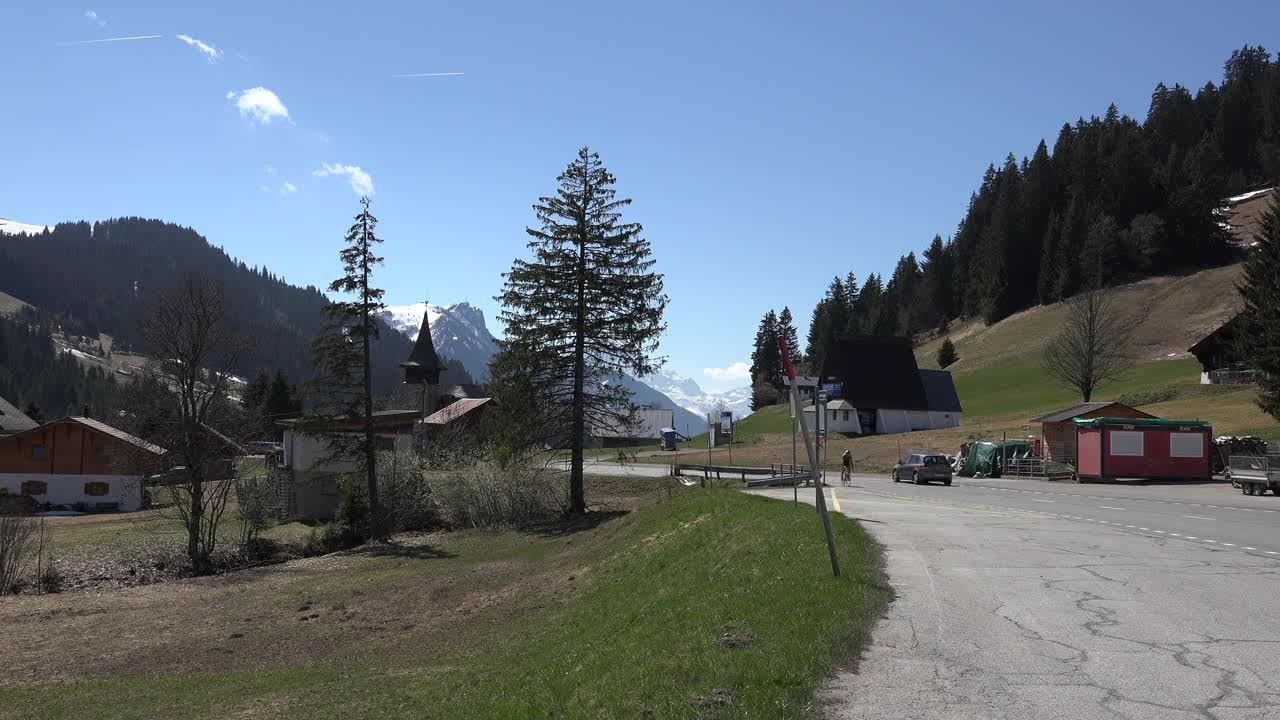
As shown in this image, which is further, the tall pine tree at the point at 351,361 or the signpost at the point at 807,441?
the tall pine tree at the point at 351,361

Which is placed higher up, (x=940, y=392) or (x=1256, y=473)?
(x=940, y=392)

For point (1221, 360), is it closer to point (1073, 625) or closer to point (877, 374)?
point (877, 374)

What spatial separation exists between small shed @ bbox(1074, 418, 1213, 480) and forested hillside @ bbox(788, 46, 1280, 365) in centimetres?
8949

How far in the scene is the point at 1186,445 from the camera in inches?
1710

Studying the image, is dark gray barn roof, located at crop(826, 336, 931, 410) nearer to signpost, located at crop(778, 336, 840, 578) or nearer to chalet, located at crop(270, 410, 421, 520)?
chalet, located at crop(270, 410, 421, 520)

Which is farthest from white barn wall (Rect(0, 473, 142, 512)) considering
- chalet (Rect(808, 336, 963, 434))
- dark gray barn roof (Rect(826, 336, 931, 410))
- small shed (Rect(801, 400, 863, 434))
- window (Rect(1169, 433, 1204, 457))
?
dark gray barn roof (Rect(826, 336, 931, 410))

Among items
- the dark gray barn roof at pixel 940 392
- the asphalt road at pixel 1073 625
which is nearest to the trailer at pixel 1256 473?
the asphalt road at pixel 1073 625

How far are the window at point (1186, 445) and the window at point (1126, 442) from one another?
1.41 metres

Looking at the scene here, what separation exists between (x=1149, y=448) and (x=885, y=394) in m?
50.4

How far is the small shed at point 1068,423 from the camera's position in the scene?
48188 millimetres

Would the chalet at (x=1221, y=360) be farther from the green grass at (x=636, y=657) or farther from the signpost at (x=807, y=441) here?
the signpost at (x=807, y=441)

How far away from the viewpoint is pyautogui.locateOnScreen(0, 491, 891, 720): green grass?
809 cm

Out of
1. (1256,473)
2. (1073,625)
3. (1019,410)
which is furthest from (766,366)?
(1073,625)

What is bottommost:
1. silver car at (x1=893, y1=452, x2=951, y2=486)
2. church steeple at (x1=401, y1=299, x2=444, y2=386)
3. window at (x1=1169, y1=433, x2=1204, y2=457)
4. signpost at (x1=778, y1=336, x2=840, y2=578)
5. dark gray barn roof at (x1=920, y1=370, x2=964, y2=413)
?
silver car at (x1=893, y1=452, x2=951, y2=486)
